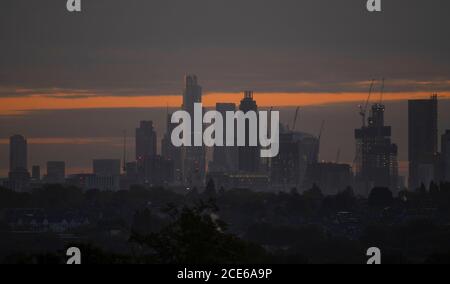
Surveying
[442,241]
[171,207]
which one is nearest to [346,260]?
[442,241]

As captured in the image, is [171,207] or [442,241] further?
[442,241]

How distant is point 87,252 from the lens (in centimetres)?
7169

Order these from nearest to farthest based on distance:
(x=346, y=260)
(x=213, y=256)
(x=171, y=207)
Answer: (x=213, y=256) < (x=171, y=207) < (x=346, y=260)

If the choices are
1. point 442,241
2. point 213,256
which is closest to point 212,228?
point 213,256
